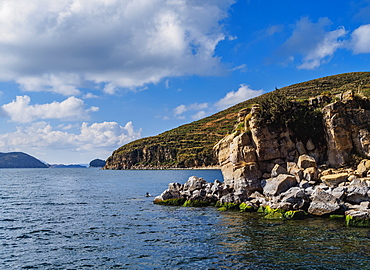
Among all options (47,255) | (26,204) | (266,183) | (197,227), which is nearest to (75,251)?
(47,255)

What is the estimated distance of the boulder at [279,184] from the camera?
108ft

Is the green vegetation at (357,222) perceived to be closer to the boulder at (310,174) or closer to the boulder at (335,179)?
the boulder at (335,179)

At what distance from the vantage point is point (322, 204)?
28.7 m

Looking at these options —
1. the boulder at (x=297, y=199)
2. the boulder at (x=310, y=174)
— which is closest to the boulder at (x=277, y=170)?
the boulder at (x=310, y=174)

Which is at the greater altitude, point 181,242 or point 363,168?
point 363,168

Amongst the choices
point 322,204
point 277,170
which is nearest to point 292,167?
point 277,170

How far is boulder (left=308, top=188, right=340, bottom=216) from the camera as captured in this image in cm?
→ 2825

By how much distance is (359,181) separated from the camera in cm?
2981

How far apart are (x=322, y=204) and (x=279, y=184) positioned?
202 inches

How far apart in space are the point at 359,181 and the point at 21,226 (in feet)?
106

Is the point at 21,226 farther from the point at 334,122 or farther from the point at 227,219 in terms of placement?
the point at 334,122

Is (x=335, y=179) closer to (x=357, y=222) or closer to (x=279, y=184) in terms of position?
(x=279, y=184)

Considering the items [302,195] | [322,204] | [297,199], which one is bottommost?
[322,204]

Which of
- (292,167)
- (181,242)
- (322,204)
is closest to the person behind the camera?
(181,242)
